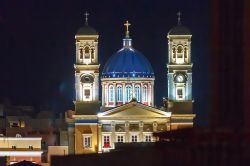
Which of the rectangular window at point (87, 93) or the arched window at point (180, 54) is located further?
the rectangular window at point (87, 93)

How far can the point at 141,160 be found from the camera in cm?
2823

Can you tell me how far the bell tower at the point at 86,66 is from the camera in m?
71.9

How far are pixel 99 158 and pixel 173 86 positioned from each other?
41992mm

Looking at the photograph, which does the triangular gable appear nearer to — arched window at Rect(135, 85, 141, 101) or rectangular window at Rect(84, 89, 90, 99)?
arched window at Rect(135, 85, 141, 101)

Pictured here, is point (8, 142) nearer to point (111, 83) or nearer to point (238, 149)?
point (111, 83)

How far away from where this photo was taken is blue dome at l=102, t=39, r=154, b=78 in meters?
73.4

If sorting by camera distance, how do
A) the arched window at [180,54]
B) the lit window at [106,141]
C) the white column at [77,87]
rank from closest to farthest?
the arched window at [180,54] < the lit window at [106,141] < the white column at [77,87]

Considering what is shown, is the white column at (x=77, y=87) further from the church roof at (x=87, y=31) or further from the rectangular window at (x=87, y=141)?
the church roof at (x=87, y=31)

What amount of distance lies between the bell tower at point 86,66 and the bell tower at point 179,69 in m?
4.13

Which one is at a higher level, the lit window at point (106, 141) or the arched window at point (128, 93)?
the arched window at point (128, 93)

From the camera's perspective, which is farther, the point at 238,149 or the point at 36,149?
the point at 36,149

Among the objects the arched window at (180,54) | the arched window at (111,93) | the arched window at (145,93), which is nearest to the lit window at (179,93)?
the arched window at (180,54)

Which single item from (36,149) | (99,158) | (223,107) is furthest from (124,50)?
(223,107)

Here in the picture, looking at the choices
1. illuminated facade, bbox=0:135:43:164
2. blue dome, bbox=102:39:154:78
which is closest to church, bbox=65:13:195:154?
blue dome, bbox=102:39:154:78
